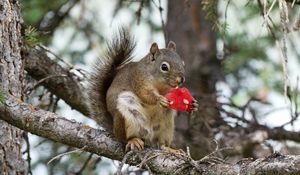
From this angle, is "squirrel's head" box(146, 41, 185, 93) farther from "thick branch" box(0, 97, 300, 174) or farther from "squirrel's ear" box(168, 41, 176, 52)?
"thick branch" box(0, 97, 300, 174)

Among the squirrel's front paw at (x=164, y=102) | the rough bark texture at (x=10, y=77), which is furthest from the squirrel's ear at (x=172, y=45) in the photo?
the rough bark texture at (x=10, y=77)

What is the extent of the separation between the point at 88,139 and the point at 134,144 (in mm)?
349

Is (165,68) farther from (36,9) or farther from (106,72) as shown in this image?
(36,9)

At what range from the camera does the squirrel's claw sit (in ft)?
9.12

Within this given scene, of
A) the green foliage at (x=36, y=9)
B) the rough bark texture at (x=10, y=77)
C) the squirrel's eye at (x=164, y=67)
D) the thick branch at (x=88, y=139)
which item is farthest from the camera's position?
the green foliage at (x=36, y=9)

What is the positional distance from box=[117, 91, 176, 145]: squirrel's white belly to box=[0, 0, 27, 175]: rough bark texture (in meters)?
0.55

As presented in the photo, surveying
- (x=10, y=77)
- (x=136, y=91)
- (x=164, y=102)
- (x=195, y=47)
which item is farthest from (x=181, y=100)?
(x=195, y=47)

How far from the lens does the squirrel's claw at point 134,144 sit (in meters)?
2.78

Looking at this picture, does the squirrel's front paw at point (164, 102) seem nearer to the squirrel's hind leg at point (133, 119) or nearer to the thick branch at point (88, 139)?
the squirrel's hind leg at point (133, 119)

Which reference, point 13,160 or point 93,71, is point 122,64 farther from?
point 13,160

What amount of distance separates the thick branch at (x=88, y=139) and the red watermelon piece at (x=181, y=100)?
30 cm

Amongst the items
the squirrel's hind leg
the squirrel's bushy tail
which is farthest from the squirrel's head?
the squirrel's hind leg

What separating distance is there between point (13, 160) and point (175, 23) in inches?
104

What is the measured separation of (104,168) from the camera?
14.3 ft
